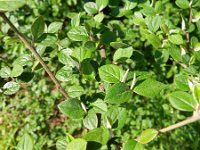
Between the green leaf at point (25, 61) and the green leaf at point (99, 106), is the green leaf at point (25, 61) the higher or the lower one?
the higher one

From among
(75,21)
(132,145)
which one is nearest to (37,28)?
(75,21)

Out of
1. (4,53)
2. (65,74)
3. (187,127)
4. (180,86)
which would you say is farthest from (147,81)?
(4,53)

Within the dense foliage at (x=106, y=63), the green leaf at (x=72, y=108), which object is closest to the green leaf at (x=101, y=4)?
the dense foliage at (x=106, y=63)

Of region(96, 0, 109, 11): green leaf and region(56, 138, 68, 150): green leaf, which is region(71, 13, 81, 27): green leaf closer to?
region(96, 0, 109, 11): green leaf

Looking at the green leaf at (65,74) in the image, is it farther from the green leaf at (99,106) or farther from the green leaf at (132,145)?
the green leaf at (132,145)

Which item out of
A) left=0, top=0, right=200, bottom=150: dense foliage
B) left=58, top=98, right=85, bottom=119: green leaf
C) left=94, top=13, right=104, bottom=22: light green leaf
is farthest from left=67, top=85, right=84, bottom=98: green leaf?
left=94, top=13, right=104, bottom=22: light green leaf
